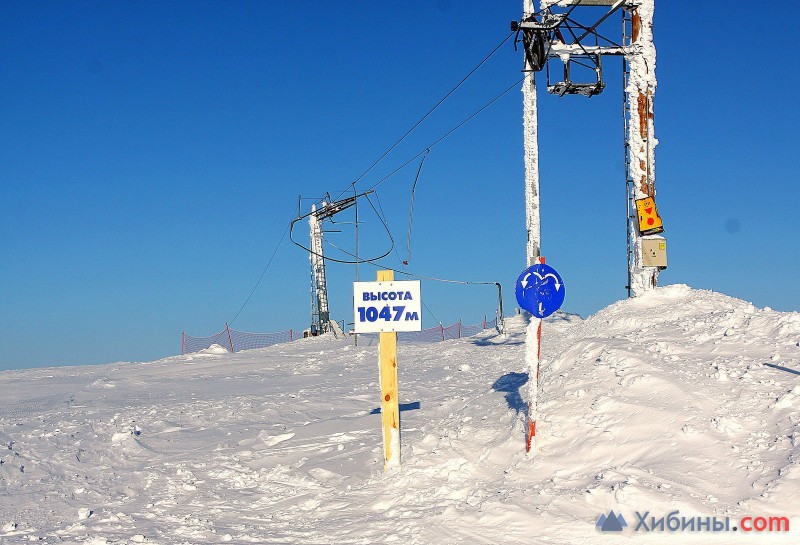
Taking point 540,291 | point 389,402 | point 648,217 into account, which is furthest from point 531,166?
point 648,217

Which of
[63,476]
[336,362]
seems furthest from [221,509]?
[336,362]

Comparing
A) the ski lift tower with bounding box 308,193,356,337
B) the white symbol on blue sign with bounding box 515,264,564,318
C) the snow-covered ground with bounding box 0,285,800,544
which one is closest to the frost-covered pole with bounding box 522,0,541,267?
the white symbol on blue sign with bounding box 515,264,564,318

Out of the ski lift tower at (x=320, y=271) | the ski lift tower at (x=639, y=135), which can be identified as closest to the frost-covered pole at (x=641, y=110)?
the ski lift tower at (x=639, y=135)

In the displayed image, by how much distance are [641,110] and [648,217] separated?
8.12 feet

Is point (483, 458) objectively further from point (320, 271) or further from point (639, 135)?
point (320, 271)

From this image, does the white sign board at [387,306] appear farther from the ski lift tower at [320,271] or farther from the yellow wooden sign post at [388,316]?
the ski lift tower at [320,271]

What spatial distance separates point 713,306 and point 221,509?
32.2 feet

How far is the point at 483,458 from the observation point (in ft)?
28.8

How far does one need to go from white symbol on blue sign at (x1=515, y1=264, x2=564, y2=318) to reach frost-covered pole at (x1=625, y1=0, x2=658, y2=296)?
9.55 m

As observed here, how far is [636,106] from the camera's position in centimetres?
1734

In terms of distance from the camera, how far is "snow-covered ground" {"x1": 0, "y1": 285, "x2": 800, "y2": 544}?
22.5ft

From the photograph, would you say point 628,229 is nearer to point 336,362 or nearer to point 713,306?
point 713,306

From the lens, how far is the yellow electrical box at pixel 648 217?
55.7 feet

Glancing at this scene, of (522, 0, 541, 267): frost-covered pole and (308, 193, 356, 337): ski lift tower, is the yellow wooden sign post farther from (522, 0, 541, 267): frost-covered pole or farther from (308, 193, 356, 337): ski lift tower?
(308, 193, 356, 337): ski lift tower
